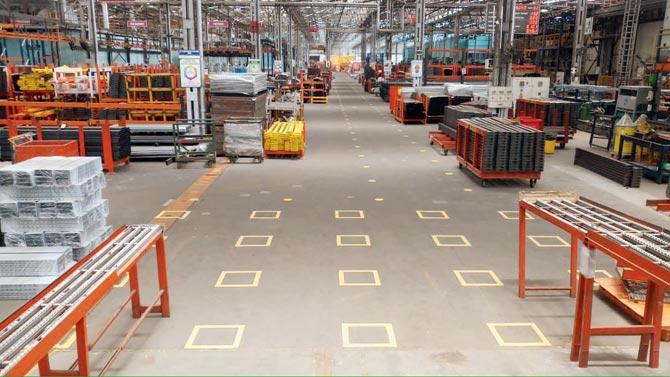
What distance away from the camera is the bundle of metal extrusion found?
3.74 m

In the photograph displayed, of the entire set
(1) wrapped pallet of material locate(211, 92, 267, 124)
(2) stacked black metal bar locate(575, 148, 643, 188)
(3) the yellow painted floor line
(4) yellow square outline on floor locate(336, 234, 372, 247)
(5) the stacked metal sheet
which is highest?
(5) the stacked metal sheet

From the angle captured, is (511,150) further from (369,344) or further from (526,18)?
(526,18)

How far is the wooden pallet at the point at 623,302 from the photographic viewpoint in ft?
15.8

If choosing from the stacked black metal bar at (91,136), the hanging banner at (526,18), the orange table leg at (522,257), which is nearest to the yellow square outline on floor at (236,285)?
the orange table leg at (522,257)

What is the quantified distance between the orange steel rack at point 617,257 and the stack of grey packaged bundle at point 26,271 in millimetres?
5468

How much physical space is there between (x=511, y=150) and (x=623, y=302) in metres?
5.74

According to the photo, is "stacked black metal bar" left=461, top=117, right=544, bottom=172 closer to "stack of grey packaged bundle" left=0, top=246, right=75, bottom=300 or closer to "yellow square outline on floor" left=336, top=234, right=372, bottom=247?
"yellow square outline on floor" left=336, top=234, right=372, bottom=247

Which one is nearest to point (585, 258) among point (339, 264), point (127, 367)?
point (339, 264)

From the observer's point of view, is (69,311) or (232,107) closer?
(69,311)

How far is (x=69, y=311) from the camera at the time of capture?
311cm

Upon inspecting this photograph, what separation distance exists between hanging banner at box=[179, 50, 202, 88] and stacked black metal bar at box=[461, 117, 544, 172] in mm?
8095

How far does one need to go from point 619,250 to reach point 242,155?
428 inches

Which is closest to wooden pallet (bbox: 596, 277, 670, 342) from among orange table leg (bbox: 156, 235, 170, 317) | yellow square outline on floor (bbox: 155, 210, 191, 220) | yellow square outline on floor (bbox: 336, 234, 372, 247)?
yellow square outline on floor (bbox: 336, 234, 372, 247)

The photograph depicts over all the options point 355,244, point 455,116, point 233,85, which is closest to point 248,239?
point 355,244
